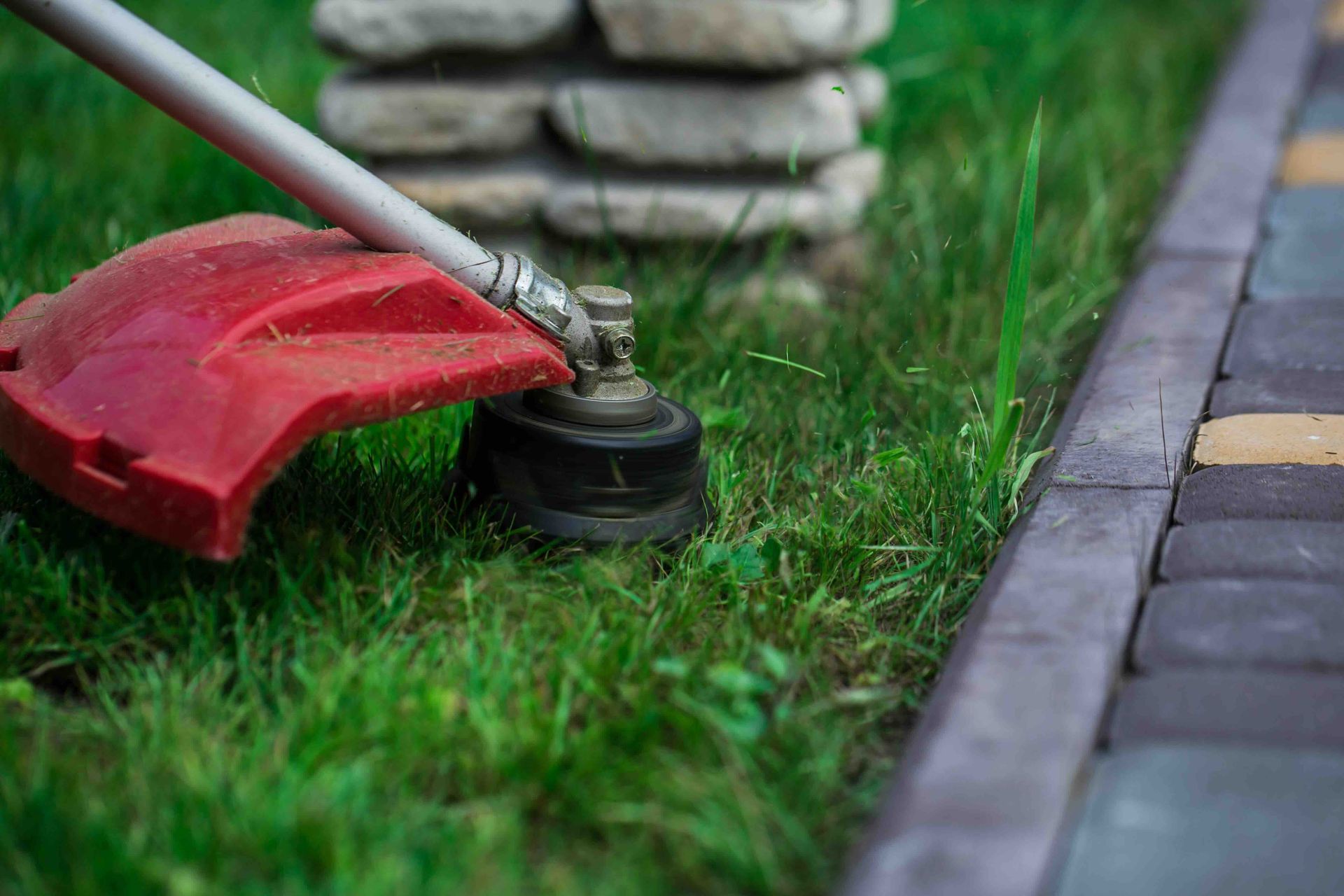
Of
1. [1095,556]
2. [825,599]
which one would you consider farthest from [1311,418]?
[825,599]

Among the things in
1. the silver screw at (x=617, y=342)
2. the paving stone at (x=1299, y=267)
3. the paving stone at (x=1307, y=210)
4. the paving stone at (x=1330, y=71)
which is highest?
the silver screw at (x=617, y=342)

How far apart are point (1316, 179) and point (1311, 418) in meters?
1.41

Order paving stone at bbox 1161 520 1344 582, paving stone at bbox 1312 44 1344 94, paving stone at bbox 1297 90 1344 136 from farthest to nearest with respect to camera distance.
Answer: paving stone at bbox 1312 44 1344 94 → paving stone at bbox 1297 90 1344 136 → paving stone at bbox 1161 520 1344 582

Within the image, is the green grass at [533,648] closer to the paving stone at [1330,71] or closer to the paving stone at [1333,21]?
the paving stone at [1330,71]

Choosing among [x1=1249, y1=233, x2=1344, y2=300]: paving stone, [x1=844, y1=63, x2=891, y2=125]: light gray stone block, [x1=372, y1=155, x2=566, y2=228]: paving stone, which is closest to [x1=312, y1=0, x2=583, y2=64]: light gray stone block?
[x1=372, y1=155, x2=566, y2=228]: paving stone

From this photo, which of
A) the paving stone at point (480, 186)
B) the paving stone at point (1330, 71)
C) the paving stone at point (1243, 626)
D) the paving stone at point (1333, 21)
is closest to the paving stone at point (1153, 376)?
the paving stone at point (1243, 626)

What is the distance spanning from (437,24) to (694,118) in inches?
19.7

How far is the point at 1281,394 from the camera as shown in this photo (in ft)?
6.53

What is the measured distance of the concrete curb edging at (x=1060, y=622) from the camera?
1093 millimetres

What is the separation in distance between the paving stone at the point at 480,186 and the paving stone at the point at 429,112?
40mm

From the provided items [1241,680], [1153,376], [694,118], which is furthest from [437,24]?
[1241,680]

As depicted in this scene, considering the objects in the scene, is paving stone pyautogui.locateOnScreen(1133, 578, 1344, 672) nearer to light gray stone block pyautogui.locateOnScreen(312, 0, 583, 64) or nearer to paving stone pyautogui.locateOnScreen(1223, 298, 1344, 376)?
paving stone pyautogui.locateOnScreen(1223, 298, 1344, 376)

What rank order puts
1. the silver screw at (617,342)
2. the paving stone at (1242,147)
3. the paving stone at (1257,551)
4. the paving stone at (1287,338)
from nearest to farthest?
the paving stone at (1257,551) < the silver screw at (617,342) < the paving stone at (1287,338) < the paving stone at (1242,147)

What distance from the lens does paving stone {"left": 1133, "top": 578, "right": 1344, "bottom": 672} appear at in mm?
1333
